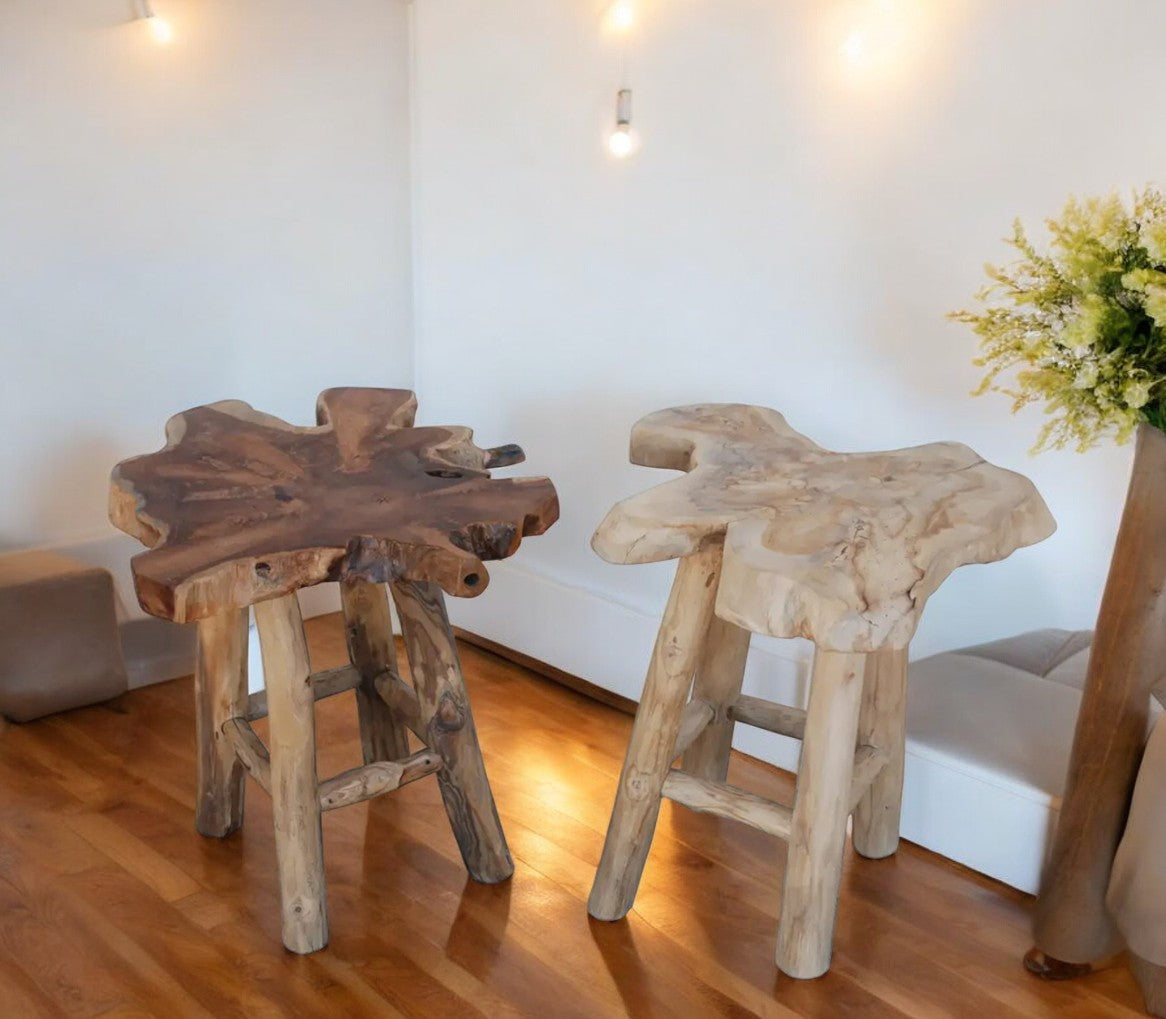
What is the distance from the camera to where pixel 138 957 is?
1892 millimetres

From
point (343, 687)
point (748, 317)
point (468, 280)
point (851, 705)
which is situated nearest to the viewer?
point (851, 705)

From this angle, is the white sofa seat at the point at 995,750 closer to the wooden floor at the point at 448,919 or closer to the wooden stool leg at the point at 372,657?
the wooden floor at the point at 448,919

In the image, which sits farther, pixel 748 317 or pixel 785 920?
pixel 748 317

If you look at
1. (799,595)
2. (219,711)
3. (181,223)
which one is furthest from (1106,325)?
(181,223)

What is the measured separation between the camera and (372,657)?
2344 mm

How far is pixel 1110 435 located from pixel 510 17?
5.54 feet

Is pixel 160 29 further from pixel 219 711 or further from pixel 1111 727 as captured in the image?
pixel 1111 727

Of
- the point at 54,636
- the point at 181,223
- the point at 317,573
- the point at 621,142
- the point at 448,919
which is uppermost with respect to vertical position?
the point at 621,142

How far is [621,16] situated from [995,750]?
169cm

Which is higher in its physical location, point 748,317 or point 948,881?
point 748,317

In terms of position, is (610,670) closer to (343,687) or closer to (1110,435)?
(343,687)

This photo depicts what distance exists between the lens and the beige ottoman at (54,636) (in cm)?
262

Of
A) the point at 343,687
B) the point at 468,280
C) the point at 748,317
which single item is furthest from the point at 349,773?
the point at 468,280

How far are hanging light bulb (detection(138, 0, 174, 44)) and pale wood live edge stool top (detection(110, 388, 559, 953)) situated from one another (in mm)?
965
